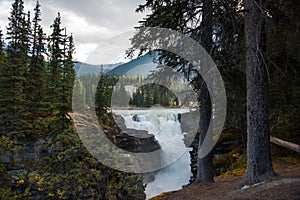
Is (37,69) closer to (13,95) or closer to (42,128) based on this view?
(13,95)

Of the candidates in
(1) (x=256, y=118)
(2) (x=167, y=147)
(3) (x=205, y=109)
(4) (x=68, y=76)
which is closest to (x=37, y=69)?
(4) (x=68, y=76)

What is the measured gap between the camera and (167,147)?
21.7 m

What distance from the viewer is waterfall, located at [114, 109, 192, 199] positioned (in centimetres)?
1591

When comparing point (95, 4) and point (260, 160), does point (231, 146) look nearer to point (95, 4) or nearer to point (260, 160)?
point (260, 160)

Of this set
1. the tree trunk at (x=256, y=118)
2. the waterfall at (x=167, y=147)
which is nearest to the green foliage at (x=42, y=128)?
the tree trunk at (x=256, y=118)

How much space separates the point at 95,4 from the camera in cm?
841

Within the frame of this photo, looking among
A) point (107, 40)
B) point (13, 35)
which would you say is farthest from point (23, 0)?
point (107, 40)

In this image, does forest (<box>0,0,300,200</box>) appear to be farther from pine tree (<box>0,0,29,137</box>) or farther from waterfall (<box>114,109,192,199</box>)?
waterfall (<box>114,109,192,199</box>)

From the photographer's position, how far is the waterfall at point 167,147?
15.9 m

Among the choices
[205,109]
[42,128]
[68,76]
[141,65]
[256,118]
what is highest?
[68,76]

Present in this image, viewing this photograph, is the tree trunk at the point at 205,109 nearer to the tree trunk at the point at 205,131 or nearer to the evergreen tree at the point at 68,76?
the tree trunk at the point at 205,131

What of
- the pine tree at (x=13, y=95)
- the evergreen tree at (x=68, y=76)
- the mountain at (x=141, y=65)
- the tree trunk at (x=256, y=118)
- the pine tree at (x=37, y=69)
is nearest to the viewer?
the tree trunk at (x=256, y=118)

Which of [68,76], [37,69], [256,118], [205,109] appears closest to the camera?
[256,118]

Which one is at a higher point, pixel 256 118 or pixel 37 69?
pixel 37 69
